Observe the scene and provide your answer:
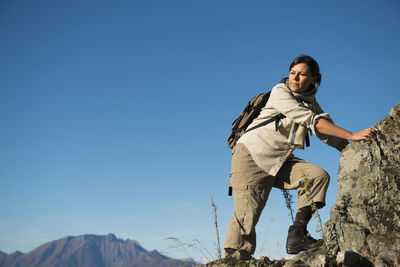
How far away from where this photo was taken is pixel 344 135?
385 centimetres

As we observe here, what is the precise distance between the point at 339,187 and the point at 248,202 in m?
1.15

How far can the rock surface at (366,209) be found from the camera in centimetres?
349

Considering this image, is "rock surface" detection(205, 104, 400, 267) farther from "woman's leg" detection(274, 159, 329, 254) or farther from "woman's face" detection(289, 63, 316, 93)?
"woman's face" detection(289, 63, 316, 93)

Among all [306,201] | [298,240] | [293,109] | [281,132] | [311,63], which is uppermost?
[311,63]

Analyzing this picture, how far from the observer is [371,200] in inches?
147

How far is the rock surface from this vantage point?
11.5 ft

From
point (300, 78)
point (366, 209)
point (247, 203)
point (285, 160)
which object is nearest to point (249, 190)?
point (247, 203)

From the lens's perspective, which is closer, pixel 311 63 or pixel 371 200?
pixel 371 200

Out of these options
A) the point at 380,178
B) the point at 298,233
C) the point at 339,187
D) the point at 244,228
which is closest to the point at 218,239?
the point at 244,228

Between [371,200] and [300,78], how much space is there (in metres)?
1.64

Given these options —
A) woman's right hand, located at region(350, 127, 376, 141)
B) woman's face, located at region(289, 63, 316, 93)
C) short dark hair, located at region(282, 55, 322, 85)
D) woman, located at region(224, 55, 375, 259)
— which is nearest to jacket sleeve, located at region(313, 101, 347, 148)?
woman, located at region(224, 55, 375, 259)

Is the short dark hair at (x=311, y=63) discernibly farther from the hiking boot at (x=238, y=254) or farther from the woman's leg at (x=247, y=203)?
the hiking boot at (x=238, y=254)

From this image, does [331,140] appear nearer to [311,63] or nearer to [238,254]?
[311,63]

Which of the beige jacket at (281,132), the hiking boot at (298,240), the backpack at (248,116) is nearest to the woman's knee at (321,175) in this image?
the beige jacket at (281,132)
